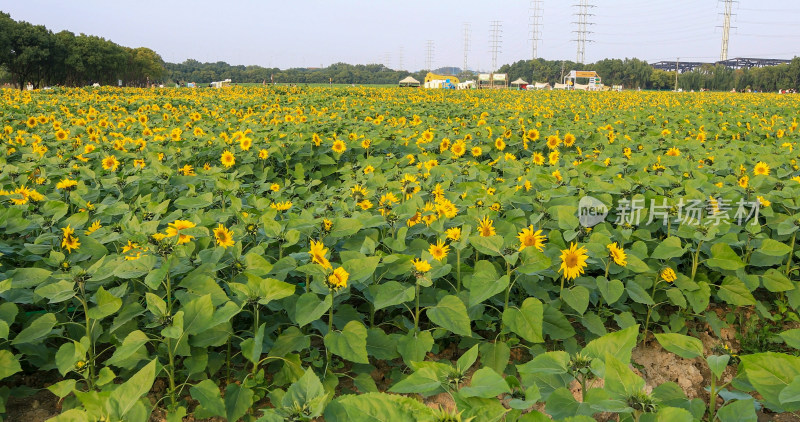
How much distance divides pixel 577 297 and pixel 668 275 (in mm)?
604

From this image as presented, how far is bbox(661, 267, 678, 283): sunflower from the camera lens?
2.59 meters

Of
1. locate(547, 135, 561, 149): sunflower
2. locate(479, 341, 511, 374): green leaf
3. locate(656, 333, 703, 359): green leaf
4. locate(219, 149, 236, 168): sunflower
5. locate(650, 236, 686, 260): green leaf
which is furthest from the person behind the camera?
locate(547, 135, 561, 149): sunflower

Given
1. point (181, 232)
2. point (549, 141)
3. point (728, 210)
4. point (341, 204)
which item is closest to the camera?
point (181, 232)

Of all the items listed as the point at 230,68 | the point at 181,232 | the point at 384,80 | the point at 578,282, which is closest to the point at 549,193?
the point at 578,282

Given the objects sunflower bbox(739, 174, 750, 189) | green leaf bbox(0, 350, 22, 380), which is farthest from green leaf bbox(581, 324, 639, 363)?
sunflower bbox(739, 174, 750, 189)

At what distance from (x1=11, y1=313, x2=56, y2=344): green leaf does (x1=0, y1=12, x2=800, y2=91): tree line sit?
44.8 metres

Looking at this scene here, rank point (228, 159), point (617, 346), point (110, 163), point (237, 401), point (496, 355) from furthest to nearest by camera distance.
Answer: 1. point (228, 159)
2. point (110, 163)
3. point (496, 355)
4. point (237, 401)
5. point (617, 346)

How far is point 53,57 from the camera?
4109 centimetres

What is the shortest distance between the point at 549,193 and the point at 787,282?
4.20ft

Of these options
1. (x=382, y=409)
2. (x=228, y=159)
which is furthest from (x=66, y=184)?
(x=382, y=409)

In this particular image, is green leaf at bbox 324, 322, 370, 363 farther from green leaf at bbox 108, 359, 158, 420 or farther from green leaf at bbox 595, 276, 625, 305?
green leaf at bbox 595, 276, 625, 305

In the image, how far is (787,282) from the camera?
2.68 m

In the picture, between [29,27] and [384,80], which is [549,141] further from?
[384,80]

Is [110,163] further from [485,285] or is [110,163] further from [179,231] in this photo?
[485,285]
